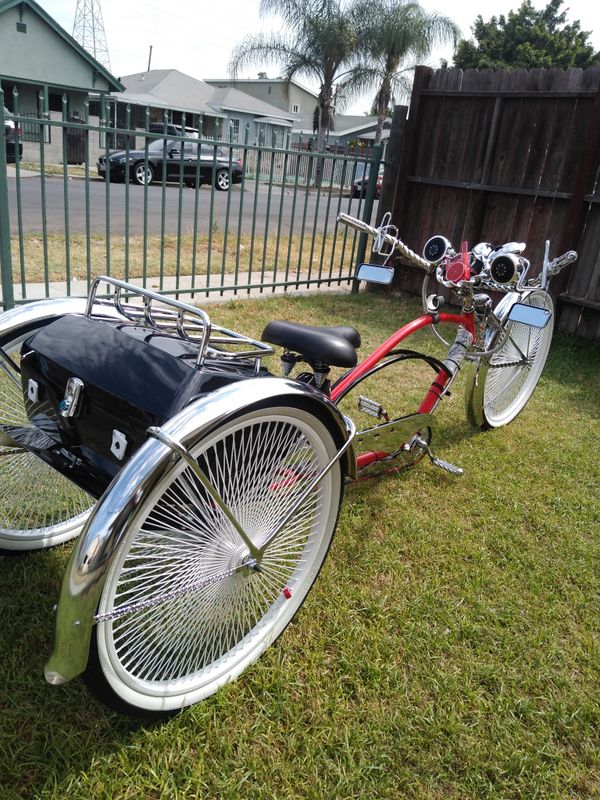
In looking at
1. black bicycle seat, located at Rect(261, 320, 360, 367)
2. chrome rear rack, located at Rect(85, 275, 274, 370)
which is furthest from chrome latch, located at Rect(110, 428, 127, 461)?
black bicycle seat, located at Rect(261, 320, 360, 367)

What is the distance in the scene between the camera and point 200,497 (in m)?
1.53

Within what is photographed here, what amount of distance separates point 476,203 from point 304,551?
17.0 ft

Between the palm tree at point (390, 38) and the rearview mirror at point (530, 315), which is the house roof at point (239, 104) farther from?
the rearview mirror at point (530, 315)

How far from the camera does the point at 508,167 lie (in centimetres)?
589

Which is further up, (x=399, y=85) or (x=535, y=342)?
(x=399, y=85)

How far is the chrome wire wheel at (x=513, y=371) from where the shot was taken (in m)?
3.39

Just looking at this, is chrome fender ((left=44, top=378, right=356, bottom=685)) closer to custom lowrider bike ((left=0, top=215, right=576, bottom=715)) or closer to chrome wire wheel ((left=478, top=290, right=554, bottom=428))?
Result: custom lowrider bike ((left=0, top=215, right=576, bottom=715))

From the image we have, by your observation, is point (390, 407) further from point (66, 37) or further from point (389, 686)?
point (66, 37)

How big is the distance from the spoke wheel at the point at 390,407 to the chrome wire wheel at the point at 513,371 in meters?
0.34

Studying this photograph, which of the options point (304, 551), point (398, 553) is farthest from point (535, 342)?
point (304, 551)

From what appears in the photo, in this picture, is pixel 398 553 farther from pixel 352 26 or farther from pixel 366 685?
pixel 352 26

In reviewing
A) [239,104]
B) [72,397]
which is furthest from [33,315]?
[239,104]

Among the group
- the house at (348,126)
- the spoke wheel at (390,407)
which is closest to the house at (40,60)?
the spoke wheel at (390,407)

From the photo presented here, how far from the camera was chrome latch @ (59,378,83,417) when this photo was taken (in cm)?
159
